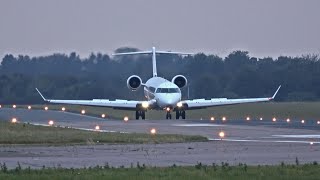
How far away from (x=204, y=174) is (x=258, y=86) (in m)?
81.2

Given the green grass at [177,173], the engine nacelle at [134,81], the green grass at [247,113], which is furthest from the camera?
the green grass at [247,113]

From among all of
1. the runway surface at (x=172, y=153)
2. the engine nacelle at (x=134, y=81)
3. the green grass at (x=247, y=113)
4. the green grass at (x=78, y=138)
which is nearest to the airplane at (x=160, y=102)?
the engine nacelle at (x=134, y=81)

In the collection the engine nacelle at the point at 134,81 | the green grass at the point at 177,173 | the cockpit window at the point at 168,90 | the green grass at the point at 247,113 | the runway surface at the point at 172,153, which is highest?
the engine nacelle at the point at 134,81

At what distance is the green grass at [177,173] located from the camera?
63.9 ft

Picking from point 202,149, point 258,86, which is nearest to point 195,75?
point 258,86

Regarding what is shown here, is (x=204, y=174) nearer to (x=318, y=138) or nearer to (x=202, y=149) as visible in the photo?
(x=202, y=149)

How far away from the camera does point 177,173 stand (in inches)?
788

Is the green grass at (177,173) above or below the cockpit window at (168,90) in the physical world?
below

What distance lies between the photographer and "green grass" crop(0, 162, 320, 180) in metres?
19.5

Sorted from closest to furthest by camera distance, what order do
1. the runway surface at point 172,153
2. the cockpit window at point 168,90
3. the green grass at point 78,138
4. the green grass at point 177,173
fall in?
the green grass at point 177,173 → the runway surface at point 172,153 → the green grass at point 78,138 → the cockpit window at point 168,90

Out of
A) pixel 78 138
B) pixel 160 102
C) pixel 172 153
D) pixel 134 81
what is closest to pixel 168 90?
pixel 160 102

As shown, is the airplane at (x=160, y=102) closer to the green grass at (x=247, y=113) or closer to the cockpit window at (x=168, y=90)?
the cockpit window at (x=168, y=90)

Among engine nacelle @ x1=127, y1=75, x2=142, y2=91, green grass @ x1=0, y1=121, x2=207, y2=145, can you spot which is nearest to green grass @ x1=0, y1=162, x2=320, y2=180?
green grass @ x1=0, y1=121, x2=207, y2=145

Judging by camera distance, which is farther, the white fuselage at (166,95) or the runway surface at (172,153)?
the white fuselage at (166,95)
